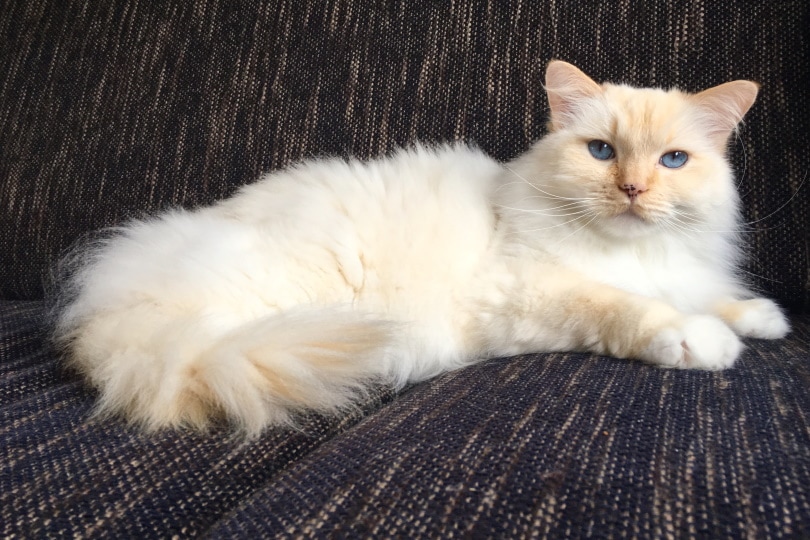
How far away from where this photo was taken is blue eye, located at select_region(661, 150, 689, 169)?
3.85 ft

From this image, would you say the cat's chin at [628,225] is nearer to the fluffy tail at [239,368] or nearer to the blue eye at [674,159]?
the blue eye at [674,159]

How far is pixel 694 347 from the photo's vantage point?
0.96 metres

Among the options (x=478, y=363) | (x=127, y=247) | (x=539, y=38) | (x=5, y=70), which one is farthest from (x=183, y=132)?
(x=478, y=363)

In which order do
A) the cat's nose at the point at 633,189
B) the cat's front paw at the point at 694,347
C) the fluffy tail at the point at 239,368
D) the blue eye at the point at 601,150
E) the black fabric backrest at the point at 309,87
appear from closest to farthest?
1. the fluffy tail at the point at 239,368
2. the cat's front paw at the point at 694,347
3. the cat's nose at the point at 633,189
4. the blue eye at the point at 601,150
5. the black fabric backrest at the point at 309,87

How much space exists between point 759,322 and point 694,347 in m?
0.31

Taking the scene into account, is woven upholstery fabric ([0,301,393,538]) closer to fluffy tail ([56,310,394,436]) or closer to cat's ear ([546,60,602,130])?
fluffy tail ([56,310,394,436])

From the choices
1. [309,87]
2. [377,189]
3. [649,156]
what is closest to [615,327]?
[649,156]

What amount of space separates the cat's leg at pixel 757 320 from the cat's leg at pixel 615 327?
162mm

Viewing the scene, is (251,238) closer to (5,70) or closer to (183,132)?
(183,132)

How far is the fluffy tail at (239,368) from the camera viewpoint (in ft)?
2.67

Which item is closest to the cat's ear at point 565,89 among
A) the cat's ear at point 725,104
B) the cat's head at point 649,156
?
the cat's head at point 649,156

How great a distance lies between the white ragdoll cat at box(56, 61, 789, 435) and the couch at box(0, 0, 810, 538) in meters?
0.08

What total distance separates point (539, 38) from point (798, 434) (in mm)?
1203

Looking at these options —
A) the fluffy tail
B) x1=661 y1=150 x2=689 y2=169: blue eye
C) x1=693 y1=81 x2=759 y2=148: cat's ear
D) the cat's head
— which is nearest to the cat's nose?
the cat's head
